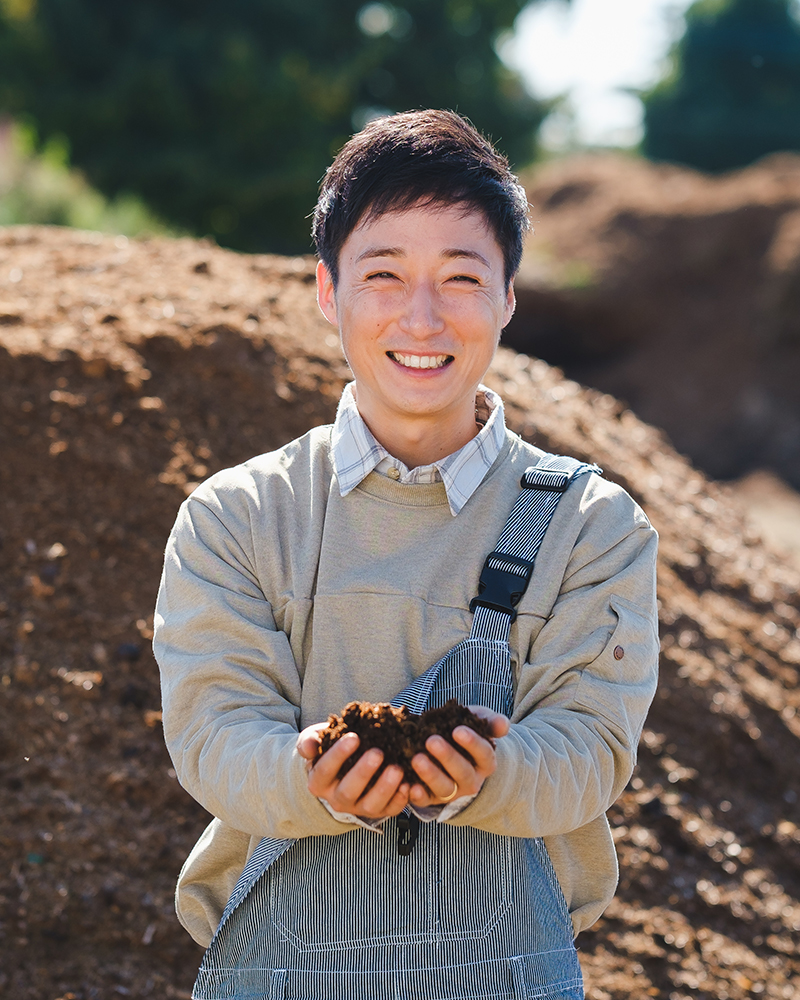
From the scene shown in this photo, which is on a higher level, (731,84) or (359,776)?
(359,776)

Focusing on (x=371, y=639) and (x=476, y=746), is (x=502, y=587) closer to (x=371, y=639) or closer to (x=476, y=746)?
(x=371, y=639)

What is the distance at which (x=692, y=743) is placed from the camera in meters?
3.83

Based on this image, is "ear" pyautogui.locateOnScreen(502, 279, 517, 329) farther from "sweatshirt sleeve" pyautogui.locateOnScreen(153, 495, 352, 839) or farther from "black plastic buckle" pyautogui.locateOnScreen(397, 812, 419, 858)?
"black plastic buckle" pyautogui.locateOnScreen(397, 812, 419, 858)

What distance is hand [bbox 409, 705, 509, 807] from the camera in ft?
4.63

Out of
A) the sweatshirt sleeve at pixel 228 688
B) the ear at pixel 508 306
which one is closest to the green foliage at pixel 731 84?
the ear at pixel 508 306

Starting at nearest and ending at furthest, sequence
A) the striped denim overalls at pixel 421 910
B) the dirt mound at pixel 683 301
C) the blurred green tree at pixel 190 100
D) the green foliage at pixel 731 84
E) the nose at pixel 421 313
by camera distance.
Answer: the striped denim overalls at pixel 421 910 < the nose at pixel 421 313 < the blurred green tree at pixel 190 100 < the dirt mound at pixel 683 301 < the green foliage at pixel 731 84

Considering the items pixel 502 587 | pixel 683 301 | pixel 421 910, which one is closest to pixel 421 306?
pixel 502 587

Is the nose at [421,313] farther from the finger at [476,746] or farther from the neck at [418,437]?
the finger at [476,746]

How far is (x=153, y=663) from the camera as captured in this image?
340 centimetres

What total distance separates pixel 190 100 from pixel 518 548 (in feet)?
42.7

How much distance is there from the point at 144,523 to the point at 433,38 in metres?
14.2

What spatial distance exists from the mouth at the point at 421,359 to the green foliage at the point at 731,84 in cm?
2339

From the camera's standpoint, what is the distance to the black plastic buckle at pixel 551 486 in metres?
1.84

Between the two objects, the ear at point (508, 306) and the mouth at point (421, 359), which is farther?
the ear at point (508, 306)
